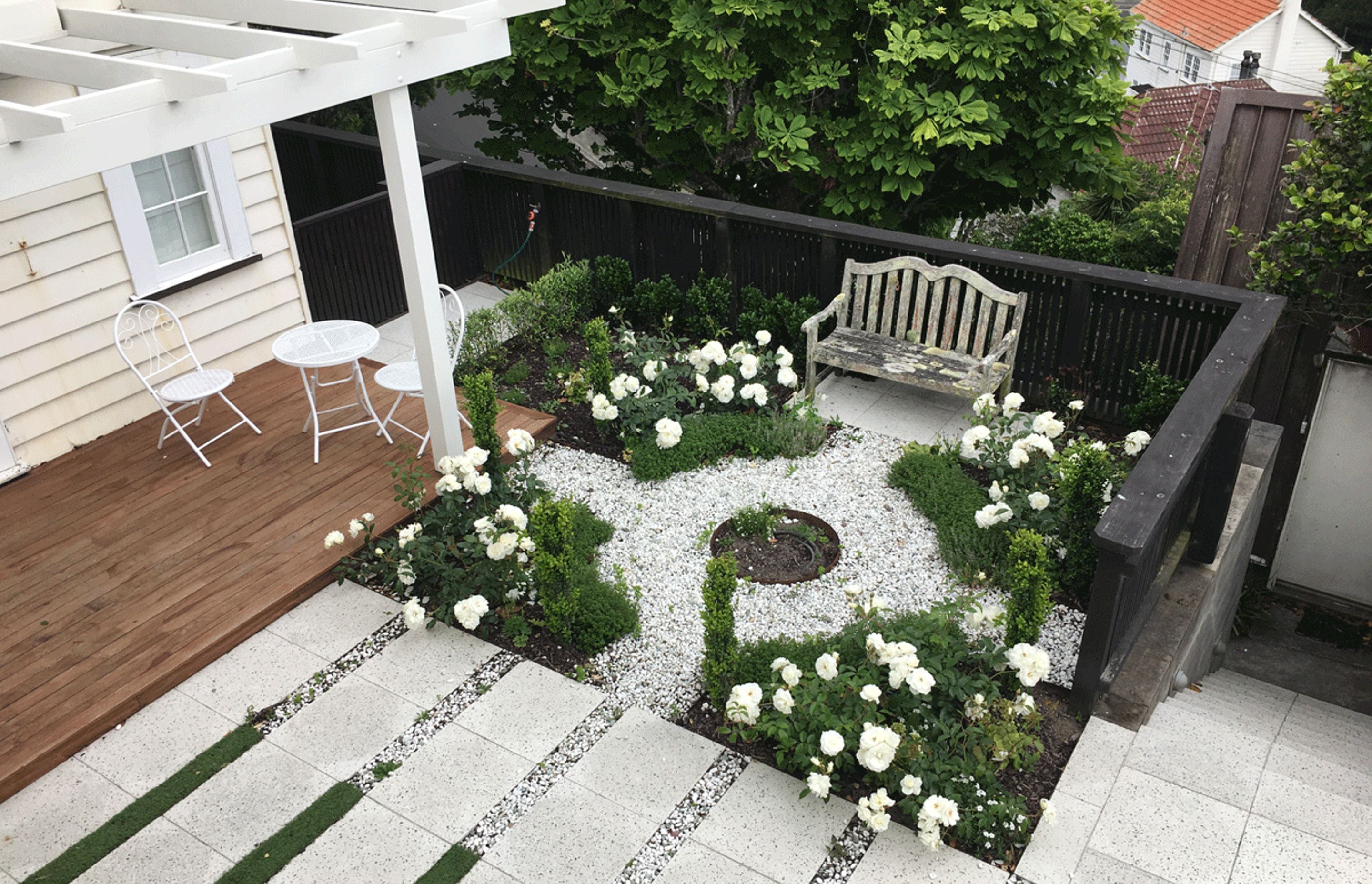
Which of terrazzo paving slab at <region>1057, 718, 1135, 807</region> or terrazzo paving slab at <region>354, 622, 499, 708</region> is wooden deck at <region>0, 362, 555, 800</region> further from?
terrazzo paving slab at <region>1057, 718, 1135, 807</region>

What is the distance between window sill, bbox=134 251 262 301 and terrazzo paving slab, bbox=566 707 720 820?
425 cm

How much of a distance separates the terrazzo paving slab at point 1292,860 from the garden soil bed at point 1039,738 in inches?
28.0

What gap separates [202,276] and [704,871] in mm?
5153

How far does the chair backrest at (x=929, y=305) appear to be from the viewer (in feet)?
22.1

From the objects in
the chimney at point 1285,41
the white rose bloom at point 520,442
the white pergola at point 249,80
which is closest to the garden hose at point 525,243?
the white pergola at point 249,80

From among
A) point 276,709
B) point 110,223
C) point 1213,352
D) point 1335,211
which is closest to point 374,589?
point 276,709

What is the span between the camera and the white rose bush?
3.97m

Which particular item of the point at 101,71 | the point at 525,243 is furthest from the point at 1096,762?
the point at 525,243

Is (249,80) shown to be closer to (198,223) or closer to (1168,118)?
(198,223)

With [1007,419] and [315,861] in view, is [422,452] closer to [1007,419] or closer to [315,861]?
[315,861]

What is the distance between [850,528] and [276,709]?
311cm

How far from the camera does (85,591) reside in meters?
5.35

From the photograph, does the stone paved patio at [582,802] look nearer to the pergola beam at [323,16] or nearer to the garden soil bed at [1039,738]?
the garden soil bed at [1039,738]

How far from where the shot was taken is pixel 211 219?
6.95 meters
